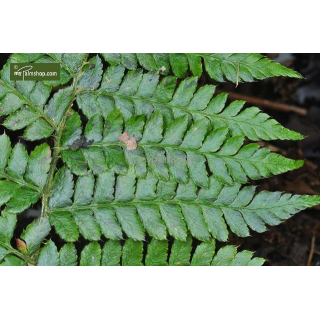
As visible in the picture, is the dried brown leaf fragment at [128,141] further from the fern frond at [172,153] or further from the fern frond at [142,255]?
the fern frond at [142,255]

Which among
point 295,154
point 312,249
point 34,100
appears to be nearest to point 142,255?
point 34,100

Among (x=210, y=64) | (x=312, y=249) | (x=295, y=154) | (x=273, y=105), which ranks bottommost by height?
(x=312, y=249)

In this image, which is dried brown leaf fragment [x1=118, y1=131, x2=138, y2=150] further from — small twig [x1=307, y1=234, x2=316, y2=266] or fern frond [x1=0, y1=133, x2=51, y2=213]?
small twig [x1=307, y1=234, x2=316, y2=266]

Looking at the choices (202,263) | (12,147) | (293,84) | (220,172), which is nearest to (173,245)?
(202,263)

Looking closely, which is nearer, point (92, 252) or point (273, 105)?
point (92, 252)

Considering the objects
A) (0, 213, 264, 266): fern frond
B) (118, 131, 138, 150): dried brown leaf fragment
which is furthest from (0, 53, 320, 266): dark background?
(118, 131, 138, 150): dried brown leaf fragment

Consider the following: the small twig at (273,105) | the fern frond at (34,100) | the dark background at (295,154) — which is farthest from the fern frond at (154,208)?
the small twig at (273,105)

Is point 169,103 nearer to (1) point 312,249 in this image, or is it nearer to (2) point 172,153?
(2) point 172,153

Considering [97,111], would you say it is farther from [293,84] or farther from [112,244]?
[293,84]
